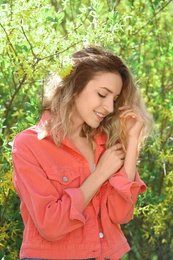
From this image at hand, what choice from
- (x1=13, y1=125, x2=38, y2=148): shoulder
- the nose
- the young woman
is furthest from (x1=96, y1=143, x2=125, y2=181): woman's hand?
(x1=13, y1=125, x2=38, y2=148): shoulder

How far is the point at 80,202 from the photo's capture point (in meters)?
3.53

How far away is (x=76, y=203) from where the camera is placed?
3504 millimetres

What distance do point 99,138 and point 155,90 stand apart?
4.23 ft

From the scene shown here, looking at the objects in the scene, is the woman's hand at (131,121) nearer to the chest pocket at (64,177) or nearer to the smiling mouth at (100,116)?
the smiling mouth at (100,116)

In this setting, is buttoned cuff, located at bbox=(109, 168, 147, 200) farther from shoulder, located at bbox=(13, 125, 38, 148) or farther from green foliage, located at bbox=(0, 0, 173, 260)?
green foliage, located at bbox=(0, 0, 173, 260)

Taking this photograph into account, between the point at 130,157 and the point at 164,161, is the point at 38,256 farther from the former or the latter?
the point at 164,161

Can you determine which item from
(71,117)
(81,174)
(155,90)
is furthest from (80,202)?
(155,90)

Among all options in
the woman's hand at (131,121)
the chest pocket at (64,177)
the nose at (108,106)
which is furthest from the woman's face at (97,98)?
the chest pocket at (64,177)

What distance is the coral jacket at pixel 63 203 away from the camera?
349cm

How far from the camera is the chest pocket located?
11.8 ft

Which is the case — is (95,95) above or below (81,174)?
above

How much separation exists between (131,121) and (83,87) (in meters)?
0.31

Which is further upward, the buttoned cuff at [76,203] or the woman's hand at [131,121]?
the woman's hand at [131,121]

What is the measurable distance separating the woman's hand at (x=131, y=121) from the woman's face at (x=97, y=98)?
5.0 inches
